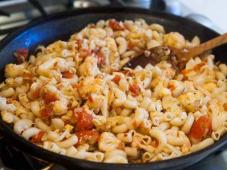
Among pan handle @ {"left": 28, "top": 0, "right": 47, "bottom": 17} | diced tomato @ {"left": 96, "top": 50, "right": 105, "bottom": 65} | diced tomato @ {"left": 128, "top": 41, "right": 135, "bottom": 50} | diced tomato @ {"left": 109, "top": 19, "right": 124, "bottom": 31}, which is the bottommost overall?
diced tomato @ {"left": 96, "top": 50, "right": 105, "bottom": 65}

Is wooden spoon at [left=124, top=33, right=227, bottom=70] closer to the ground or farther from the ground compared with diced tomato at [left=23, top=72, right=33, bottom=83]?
farther from the ground

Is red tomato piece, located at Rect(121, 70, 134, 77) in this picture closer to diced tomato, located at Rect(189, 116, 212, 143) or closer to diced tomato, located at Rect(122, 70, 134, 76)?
diced tomato, located at Rect(122, 70, 134, 76)

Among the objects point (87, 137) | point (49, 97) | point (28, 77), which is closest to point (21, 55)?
point (28, 77)

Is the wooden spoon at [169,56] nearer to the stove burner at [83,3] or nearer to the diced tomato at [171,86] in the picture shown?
the diced tomato at [171,86]

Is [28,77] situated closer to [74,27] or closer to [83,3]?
[74,27]

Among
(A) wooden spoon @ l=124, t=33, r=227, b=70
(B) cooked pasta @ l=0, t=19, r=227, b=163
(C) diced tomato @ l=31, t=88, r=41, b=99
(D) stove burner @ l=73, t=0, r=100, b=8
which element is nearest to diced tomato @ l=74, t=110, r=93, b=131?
(B) cooked pasta @ l=0, t=19, r=227, b=163

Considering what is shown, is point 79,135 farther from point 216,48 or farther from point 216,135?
point 216,48
